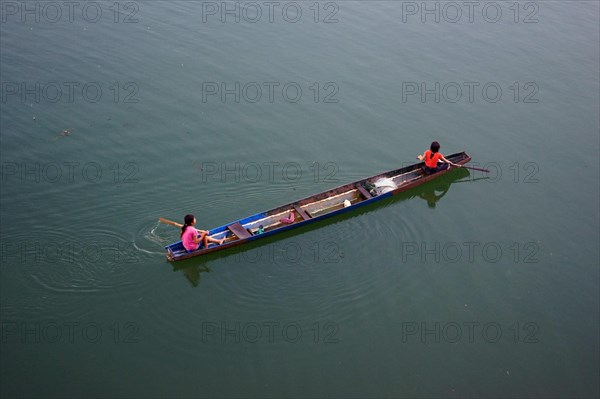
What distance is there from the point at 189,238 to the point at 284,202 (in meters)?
2.49

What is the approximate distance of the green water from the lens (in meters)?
9.91

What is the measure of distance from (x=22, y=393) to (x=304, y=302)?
4.50m

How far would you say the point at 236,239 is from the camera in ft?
38.4

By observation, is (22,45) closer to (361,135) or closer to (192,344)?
(361,135)

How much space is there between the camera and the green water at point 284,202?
32.5ft

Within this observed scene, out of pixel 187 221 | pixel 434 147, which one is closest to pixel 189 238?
pixel 187 221

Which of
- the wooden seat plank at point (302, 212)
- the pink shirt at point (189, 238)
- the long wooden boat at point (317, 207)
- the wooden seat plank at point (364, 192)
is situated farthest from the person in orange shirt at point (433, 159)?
the pink shirt at point (189, 238)

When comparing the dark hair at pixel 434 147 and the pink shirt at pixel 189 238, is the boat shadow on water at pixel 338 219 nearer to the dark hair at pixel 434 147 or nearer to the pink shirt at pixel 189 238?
the pink shirt at pixel 189 238

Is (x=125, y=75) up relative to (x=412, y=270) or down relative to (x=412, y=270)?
up

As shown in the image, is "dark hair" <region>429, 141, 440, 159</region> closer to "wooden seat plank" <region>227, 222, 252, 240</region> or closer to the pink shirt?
"wooden seat plank" <region>227, 222, 252, 240</region>

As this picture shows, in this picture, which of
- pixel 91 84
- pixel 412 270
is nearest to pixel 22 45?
pixel 91 84

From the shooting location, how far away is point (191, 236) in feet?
36.1

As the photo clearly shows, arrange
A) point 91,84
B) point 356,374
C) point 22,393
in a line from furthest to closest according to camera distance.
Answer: point 91,84 < point 356,374 < point 22,393

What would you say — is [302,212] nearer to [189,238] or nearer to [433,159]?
[189,238]
